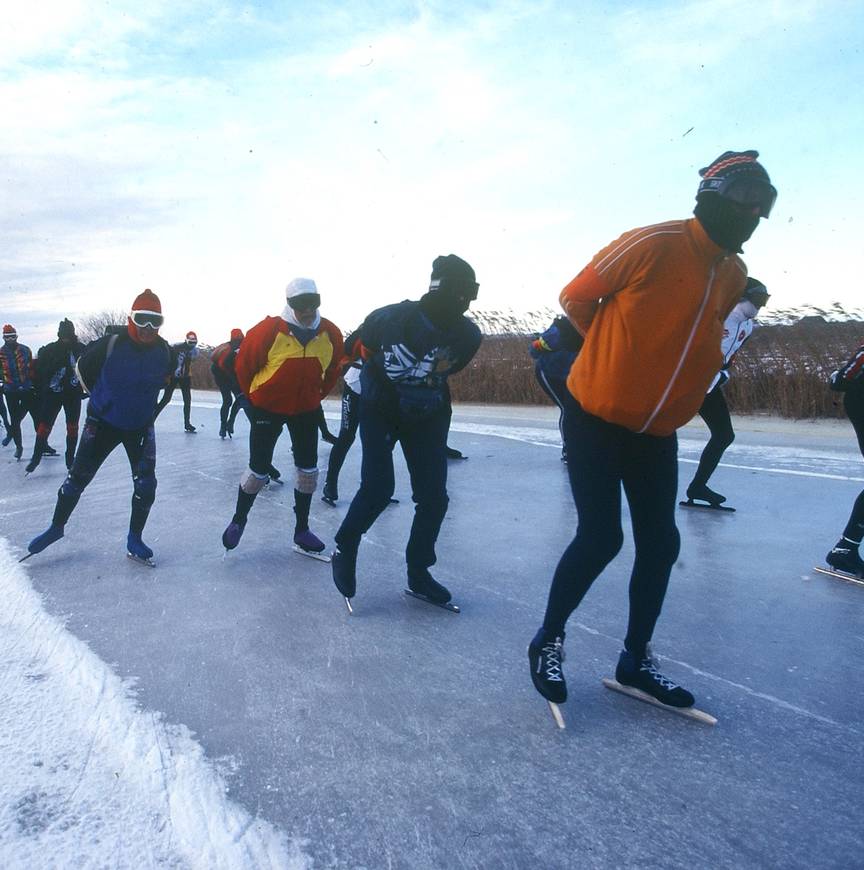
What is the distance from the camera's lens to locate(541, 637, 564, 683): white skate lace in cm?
316

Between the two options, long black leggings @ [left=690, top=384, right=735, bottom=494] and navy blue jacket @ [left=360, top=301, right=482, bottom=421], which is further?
long black leggings @ [left=690, top=384, right=735, bottom=494]

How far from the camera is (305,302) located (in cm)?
529

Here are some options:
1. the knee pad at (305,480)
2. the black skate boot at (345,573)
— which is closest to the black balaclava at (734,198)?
the black skate boot at (345,573)

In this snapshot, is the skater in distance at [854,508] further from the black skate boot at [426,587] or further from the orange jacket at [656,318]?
the orange jacket at [656,318]

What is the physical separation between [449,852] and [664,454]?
1579 mm

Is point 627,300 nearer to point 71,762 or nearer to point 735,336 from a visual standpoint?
point 71,762

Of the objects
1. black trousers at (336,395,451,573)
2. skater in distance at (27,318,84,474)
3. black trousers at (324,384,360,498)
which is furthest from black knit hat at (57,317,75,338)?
black trousers at (336,395,451,573)

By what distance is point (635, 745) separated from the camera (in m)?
2.94

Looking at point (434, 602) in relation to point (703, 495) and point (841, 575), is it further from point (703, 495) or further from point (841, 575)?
point (703, 495)

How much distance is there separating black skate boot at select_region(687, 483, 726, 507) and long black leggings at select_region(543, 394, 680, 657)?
405 centimetres

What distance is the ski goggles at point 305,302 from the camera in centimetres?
526

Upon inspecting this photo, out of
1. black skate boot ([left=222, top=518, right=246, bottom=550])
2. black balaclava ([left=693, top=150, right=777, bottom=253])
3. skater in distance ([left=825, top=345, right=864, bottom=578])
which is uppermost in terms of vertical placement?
black balaclava ([left=693, top=150, right=777, bottom=253])

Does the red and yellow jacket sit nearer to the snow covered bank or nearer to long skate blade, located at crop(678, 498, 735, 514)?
the snow covered bank

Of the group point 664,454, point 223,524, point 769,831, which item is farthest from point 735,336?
point 769,831
